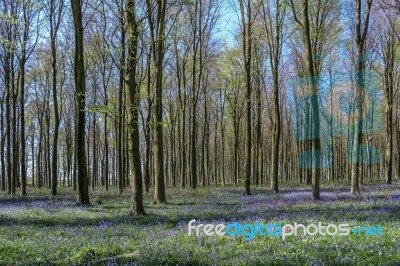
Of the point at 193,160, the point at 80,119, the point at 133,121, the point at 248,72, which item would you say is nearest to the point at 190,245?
the point at 133,121

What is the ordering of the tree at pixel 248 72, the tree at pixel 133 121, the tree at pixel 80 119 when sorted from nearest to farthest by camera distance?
the tree at pixel 133 121, the tree at pixel 80 119, the tree at pixel 248 72

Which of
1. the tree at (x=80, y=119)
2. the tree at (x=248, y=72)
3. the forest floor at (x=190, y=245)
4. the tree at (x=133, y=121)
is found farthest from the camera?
the tree at (x=248, y=72)

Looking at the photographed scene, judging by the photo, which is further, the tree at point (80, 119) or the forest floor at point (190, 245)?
the tree at point (80, 119)

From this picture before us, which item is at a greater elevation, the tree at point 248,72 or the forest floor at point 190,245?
the tree at point 248,72

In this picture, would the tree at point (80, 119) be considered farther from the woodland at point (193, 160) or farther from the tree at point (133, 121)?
the tree at point (133, 121)

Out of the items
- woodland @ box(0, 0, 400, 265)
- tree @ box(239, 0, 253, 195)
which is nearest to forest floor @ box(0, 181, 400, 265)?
woodland @ box(0, 0, 400, 265)

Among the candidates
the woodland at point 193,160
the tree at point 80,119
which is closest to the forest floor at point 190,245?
the woodland at point 193,160

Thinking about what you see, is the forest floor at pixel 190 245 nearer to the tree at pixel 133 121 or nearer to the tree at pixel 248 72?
the tree at pixel 133 121

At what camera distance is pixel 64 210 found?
53.7ft

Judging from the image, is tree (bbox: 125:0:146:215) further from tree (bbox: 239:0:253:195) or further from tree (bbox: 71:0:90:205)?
tree (bbox: 239:0:253:195)

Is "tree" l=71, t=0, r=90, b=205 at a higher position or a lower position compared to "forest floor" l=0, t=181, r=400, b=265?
higher

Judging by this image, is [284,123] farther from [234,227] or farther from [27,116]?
[234,227]

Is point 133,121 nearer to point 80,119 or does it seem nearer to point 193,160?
point 80,119

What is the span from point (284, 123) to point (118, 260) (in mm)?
56875
